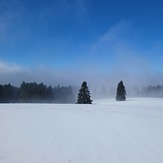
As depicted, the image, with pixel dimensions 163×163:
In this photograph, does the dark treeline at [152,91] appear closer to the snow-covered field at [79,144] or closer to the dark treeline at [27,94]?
the dark treeline at [27,94]

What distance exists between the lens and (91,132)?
10602mm

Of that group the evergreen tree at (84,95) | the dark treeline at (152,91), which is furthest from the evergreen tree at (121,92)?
the dark treeline at (152,91)

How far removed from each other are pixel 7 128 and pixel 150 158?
7.62 meters

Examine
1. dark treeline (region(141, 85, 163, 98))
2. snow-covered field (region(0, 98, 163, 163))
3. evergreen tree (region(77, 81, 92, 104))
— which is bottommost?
snow-covered field (region(0, 98, 163, 163))

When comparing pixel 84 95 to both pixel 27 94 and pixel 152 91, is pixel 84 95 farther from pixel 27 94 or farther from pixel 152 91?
pixel 152 91

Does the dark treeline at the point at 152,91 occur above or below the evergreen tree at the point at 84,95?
above

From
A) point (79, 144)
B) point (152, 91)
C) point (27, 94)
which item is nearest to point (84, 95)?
point (27, 94)

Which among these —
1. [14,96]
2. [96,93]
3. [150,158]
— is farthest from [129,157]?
[96,93]

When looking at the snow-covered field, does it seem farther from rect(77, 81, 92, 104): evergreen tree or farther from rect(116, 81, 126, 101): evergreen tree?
rect(116, 81, 126, 101): evergreen tree

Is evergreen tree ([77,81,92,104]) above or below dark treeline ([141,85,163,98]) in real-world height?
below

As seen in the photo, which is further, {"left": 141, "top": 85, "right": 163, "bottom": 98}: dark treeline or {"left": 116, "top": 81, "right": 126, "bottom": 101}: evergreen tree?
{"left": 141, "top": 85, "right": 163, "bottom": 98}: dark treeline

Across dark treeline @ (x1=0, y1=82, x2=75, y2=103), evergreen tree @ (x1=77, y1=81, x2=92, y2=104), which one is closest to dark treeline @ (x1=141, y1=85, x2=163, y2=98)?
dark treeline @ (x1=0, y1=82, x2=75, y2=103)

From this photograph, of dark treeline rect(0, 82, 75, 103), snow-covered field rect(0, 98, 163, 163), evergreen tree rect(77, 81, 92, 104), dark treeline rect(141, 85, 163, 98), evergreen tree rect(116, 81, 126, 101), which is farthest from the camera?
dark treeline rect(141, 85, 163, 98)

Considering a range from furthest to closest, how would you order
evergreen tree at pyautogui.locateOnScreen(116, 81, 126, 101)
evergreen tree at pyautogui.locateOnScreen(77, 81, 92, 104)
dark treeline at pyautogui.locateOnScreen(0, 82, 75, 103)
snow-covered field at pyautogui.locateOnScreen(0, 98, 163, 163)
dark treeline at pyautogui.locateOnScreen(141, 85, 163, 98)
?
dark treeline at pyautogui.locateOnScreen(141, 85, 163, 98) → dark treeline at pyautogui.locateOnScreen(0, 82, 75, 103) → evergreen tree at pyautogui.locateOnScreen(116, 81, 126, 101) → evergreen tree at pyautogui.locateOnScreen(77, 81, 92, 104) → snow-covered field at pyautogui.locateOnScreen(0, 98, 163, 163)
